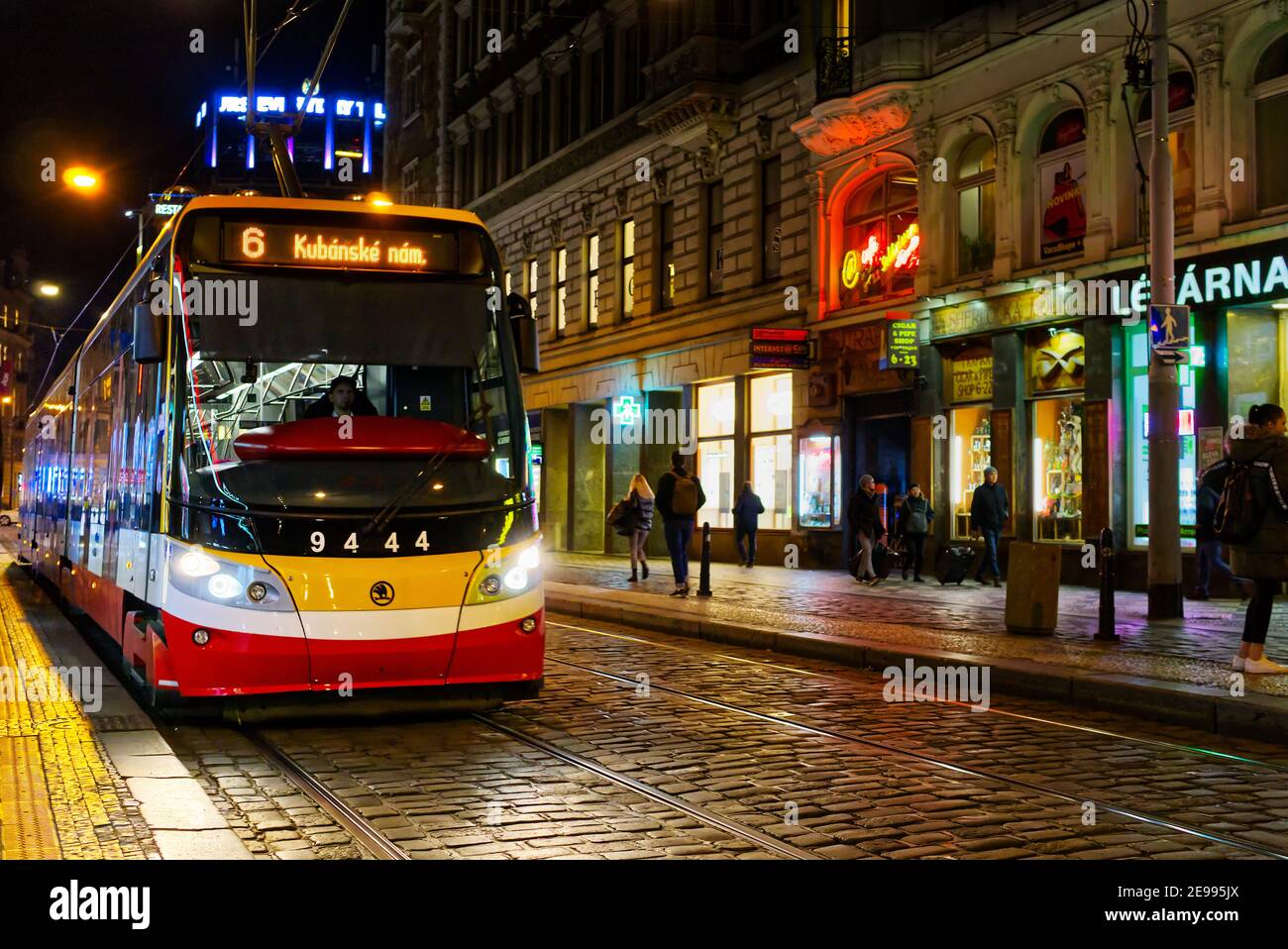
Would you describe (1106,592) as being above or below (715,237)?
below

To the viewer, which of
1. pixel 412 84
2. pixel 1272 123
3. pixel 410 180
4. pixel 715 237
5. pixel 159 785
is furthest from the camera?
pixel 410 180

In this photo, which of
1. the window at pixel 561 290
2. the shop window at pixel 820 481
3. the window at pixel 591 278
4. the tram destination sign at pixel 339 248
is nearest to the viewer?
the tram destination sign at pixel 339 248

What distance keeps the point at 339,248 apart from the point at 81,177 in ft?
54.8

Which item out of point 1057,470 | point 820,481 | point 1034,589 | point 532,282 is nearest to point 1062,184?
point 1057,470

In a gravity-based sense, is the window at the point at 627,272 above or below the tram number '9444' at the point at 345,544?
above

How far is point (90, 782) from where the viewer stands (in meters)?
6.89

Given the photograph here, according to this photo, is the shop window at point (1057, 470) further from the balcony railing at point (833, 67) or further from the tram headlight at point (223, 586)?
the tram headlight at point (223, 586)

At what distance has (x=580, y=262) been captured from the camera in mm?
36750

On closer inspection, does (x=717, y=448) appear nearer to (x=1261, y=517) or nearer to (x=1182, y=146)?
(x=1182, y=146)

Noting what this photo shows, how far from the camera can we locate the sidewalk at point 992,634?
390 inches

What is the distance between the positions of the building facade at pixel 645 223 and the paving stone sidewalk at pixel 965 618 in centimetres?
575

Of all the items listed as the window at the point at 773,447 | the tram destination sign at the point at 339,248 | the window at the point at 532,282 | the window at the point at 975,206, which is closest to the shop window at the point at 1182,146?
the window at the point at 975,206

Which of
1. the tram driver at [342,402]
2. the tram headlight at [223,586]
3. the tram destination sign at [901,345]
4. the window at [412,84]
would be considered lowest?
the tram headlight at [223,586]
